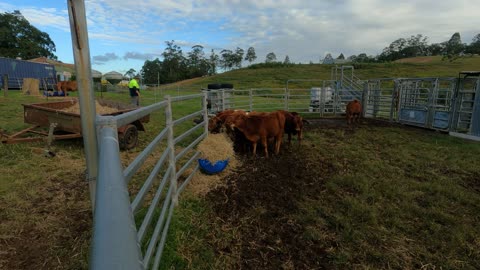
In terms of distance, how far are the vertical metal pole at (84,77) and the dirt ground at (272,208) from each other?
159 cm

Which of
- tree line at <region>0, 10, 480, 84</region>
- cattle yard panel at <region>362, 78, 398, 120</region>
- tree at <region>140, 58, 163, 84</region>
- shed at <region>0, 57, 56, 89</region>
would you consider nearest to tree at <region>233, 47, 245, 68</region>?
tree line at <region>0, 10, 480, 84</region>

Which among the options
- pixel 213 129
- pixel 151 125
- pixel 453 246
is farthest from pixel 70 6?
pixel 151 125

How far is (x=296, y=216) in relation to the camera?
11.8 ft

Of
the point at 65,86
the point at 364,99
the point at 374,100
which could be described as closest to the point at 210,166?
the point at 374,100

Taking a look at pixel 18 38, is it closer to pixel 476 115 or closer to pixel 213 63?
pixel 213 63

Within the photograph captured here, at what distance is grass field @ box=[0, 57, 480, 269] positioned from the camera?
9.15 ft

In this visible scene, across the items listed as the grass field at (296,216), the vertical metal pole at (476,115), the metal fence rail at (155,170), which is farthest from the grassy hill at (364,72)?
the grass field at (296,216)

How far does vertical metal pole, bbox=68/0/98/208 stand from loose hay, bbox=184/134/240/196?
217 centimetres

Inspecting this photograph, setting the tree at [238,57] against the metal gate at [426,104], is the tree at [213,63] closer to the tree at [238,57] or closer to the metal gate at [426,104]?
the tree at [238,57]

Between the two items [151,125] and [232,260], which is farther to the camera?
[151,125]

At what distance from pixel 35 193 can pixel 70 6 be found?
124 inches

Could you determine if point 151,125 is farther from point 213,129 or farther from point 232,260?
point 232,260

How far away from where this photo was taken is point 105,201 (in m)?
0.66

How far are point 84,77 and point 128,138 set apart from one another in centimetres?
440
